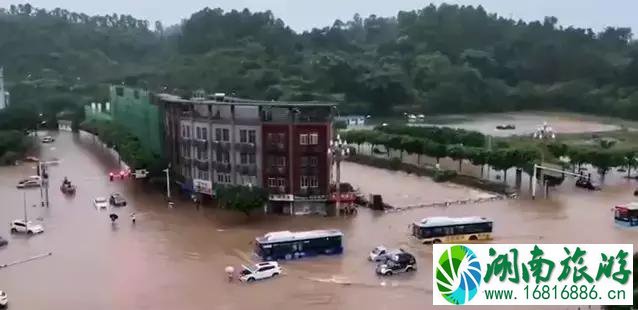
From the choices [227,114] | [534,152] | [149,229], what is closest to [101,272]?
[149,229]

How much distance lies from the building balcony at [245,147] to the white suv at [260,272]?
842cm

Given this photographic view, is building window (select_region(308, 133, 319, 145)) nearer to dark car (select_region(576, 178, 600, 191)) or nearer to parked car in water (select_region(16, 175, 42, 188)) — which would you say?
dark car (select_region(576, 178, 600, 191))

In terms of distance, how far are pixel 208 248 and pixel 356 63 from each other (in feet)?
165

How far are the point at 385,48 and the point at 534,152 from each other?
2126 inches

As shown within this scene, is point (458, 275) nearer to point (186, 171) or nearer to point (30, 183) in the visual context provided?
point (186, 171)

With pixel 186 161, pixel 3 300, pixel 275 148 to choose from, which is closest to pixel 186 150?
pixel 186 161

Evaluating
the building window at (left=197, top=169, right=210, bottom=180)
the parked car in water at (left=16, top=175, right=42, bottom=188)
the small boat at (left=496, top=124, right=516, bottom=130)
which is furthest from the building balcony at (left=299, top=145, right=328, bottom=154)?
the small boat at (left=496, top=124, right=516, bottom=130)

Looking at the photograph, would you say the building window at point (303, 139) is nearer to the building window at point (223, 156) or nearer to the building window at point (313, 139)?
the building window at point (313, 139)

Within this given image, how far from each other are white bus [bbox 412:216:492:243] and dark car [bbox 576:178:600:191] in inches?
413

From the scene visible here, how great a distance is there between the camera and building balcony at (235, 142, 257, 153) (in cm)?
2894

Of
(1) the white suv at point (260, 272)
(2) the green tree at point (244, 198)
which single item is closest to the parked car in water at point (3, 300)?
(1) the white suv at point (260, 272)

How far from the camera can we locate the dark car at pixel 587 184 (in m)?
33.7

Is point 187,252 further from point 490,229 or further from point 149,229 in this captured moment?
point 490,229

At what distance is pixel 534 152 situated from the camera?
110ft
